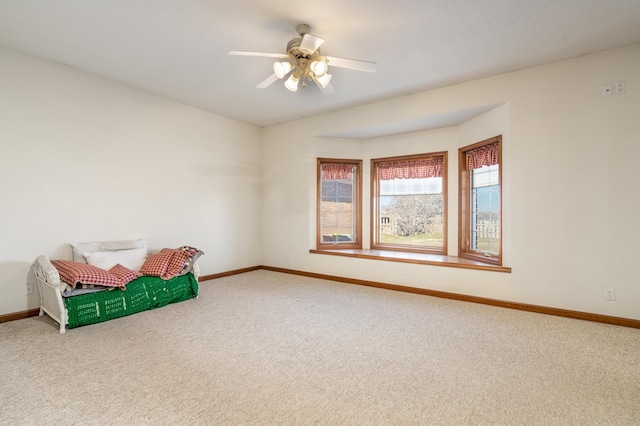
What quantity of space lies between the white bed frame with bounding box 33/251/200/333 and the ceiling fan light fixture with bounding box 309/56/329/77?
2.98m

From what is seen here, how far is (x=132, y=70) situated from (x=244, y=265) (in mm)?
3415

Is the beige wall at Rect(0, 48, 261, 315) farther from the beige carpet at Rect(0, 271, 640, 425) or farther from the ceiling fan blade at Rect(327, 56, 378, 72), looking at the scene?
the ceiling fan blade at Rect(327, 56, 378, 72)

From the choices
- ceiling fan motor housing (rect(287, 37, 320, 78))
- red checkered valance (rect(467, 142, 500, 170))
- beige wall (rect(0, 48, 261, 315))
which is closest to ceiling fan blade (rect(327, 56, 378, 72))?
ceiling fan motor housing (rect(287, 37, 320, 78))

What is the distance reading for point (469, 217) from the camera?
14.3 ft

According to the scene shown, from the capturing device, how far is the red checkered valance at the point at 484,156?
3.82 m

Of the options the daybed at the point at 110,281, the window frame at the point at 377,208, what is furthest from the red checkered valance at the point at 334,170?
the daybed at the point at 110,281

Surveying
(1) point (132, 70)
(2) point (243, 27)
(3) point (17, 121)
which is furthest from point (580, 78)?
(3) point (17, 121)

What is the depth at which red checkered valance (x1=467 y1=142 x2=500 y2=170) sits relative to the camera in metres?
3.82

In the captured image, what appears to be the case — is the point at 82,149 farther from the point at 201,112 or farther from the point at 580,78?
the point at 580,78

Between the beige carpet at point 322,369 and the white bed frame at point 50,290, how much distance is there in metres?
0.14

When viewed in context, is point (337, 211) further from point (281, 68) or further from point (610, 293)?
point (610, 293)

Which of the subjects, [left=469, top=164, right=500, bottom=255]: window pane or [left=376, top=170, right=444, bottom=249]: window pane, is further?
[left=376, top=170, right=444, bottom=249]: window pane

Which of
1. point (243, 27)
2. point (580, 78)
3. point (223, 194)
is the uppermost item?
point (243, 27)

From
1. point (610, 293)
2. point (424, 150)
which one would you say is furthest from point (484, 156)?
point (610, 293)
